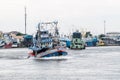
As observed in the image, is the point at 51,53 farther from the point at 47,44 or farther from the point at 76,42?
the point at 76,42

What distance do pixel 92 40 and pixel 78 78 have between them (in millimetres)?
149387

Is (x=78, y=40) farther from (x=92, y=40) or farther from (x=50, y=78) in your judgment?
(x=50, y=78)

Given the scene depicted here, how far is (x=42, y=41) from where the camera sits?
84.1 meters

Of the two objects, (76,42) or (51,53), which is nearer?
(51,53)

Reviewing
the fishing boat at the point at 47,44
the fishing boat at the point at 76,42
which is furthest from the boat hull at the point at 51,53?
the fishing boat at the point at 76,42

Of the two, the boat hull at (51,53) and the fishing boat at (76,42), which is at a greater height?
the fishing boat at (76,42)

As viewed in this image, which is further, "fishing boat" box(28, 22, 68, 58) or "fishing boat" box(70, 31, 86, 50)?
"fishing boat" box(70, 31, 86, 50)

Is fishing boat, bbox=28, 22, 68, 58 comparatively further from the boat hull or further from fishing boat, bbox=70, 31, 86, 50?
fishing boat, bbox=70, 31, 86, 50

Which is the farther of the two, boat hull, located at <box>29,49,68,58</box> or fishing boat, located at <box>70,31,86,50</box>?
fishing boat, located at <box>70,31,86,50</box>

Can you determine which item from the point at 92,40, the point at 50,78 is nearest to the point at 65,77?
the point at 50,78

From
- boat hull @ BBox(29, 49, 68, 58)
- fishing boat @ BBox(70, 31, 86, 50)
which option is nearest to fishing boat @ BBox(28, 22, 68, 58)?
boat hull @ BBox(29, 49, 68, 58)

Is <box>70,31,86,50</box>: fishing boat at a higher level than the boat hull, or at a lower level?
higher

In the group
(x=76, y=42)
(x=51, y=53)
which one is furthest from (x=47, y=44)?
(x=76, y=42)

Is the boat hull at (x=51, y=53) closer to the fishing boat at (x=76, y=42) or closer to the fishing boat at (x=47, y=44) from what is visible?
the fishing boat at (x=47, y=44)
